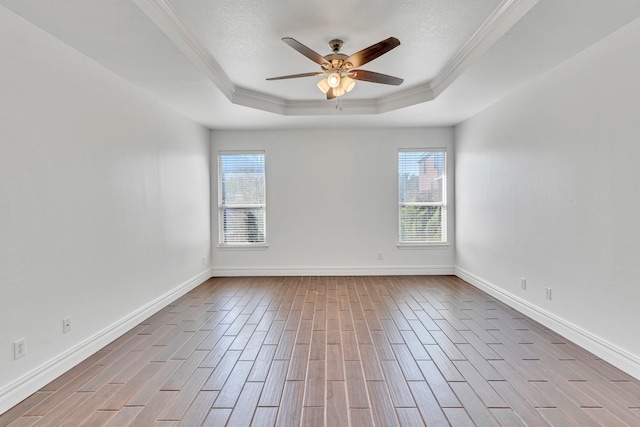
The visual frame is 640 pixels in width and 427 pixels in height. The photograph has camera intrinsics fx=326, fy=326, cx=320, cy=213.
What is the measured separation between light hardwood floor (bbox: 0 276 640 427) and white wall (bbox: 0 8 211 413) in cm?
33

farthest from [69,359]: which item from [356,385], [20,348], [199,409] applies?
[356,385]

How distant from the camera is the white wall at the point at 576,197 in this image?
245cm

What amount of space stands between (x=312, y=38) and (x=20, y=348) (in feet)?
10.6

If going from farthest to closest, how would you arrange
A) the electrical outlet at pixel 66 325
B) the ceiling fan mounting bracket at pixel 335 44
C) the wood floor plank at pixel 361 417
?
the ceiling fan mounting bracket at pixel 335 44 < the electrical outlet at pixel 66 325 < the wood floor plank at pixel 361 417

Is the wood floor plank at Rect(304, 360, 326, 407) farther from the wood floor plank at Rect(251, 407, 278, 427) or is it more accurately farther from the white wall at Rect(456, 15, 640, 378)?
the white wall at Rect(456, 15, 640, 378)

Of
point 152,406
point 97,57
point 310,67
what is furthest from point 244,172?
point 152,406

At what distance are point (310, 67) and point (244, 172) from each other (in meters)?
2.71

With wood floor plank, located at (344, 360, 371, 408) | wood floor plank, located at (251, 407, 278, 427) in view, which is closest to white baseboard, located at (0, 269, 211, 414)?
wood floor plank, located at (251, 407, 278, 427)

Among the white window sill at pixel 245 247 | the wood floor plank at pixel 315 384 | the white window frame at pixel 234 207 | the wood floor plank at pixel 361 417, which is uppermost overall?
the white window frame at pixel 234 207

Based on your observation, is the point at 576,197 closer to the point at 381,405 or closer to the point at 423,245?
the point at 381,405

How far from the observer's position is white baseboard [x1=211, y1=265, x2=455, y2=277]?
5.70 metres

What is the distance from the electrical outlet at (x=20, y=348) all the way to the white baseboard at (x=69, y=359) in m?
0.15

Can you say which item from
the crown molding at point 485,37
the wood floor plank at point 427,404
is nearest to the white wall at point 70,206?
the wood floor plank at point 427,404

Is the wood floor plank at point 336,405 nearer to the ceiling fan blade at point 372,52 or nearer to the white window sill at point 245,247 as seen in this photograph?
the ceiling fan blade at point 372,52
